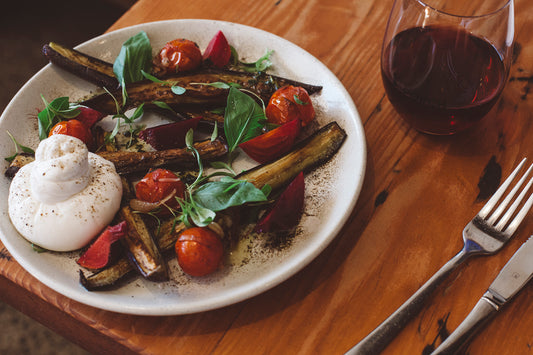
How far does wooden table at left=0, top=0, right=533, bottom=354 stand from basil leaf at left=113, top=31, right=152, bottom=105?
1.64ft

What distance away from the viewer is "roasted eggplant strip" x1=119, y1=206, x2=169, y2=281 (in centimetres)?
85

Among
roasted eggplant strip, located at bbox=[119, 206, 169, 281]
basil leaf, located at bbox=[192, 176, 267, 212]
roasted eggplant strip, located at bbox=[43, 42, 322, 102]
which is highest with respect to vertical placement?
roasted eggplant strip, located at bbox=[43, 42, 322, 102]

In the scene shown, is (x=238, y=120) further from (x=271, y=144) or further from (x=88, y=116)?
(x=88, y=116)

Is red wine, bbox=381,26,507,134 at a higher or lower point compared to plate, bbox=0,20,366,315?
higher

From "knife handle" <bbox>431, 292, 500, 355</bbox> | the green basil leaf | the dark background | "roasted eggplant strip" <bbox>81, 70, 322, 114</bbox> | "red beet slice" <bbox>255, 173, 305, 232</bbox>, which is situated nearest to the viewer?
"knife handle" <bbox>431, 292, 500, 355</bbox>

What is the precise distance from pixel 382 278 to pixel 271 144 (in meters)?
0.36

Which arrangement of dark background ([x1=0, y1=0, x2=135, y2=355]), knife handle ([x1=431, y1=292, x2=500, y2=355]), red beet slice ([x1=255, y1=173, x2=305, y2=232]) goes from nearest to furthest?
knife handle ([x1=431, y1=292, x2=500, y2=355])
red beet slice ([x1=255, y1=173, x2=305, y2=232])
dark background ([x1=0, y1=0, x2=135, y2=355])

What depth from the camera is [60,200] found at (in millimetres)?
901

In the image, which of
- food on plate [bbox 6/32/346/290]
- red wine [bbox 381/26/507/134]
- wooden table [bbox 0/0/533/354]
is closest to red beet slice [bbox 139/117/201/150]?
food on plate [bbox 6/32/346/290]

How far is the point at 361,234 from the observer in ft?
3.25

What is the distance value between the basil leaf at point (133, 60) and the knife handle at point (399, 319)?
813mm

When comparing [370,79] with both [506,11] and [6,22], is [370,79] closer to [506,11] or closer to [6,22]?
[506,11]

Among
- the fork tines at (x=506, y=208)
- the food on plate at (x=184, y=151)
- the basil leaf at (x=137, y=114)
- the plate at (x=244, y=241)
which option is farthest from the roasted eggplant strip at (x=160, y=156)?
the fork tines at (x=506, y=208)

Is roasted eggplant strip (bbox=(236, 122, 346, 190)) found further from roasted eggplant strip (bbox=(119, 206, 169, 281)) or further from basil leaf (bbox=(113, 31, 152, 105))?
basil leaf (bbox=(113, 31, 152, 105))
